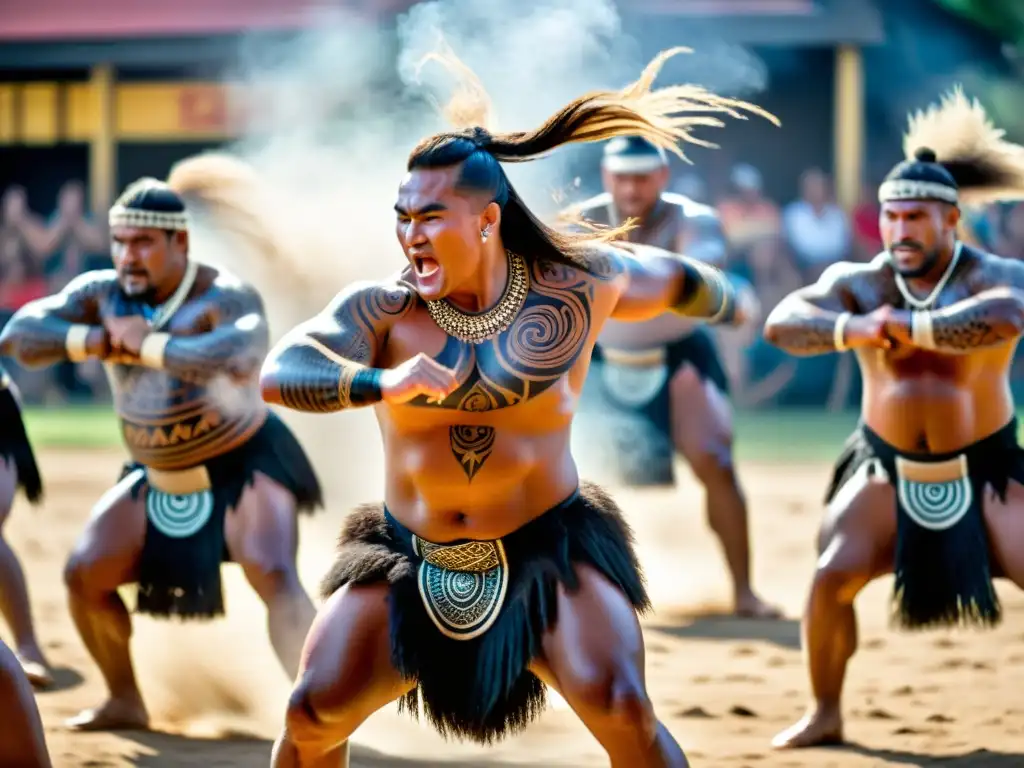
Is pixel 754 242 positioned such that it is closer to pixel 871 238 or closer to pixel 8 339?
pixel 871 238

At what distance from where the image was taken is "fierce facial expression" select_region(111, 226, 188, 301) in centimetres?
587

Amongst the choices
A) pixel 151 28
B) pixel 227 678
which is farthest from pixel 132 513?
pixel 151 28

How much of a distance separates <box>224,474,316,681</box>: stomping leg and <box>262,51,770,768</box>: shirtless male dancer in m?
1.38

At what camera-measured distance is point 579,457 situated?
8109 mm

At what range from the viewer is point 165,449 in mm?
5836

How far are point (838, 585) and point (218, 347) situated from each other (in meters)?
2.06

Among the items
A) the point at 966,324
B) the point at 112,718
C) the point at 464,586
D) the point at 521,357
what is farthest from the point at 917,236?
the point at 112,718

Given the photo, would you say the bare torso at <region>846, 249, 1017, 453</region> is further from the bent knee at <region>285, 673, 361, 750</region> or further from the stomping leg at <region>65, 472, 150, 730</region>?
the stomping leg at <region>65, 472, 150, 730</region>

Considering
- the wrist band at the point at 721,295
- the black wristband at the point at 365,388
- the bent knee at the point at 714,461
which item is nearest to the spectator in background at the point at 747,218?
the bent knee at the point at 714,461

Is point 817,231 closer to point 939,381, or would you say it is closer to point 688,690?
point 688,690

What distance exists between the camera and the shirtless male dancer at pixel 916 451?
5.38 metres

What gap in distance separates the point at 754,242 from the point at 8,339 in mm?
9751

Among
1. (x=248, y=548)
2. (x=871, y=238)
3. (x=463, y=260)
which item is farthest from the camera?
(x=871, y=238)

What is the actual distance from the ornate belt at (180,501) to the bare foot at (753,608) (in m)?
2.75
